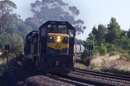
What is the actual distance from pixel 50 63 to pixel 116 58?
1835cm

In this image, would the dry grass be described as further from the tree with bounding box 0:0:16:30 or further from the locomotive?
the tree with bounding box 0:0:16:30

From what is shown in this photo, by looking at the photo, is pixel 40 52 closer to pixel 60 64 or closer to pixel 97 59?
pixel 60 64

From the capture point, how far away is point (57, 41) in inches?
1022

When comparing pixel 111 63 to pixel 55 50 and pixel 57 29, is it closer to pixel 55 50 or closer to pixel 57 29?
pixel 57 29

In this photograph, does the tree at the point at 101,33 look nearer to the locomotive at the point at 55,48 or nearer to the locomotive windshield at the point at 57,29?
the locomotive windshield at the point at 57,29

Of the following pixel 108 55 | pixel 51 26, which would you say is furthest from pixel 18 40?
pixel 51 26

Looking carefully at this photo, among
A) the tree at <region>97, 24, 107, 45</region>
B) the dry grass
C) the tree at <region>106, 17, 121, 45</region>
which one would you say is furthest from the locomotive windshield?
the tree at <region>97, 24, 107, 45</region>

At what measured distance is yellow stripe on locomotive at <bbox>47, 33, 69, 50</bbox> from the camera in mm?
25906

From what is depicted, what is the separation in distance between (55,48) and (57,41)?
1.61 feet

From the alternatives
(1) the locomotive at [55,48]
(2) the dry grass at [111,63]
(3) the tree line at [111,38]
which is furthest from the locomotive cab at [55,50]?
(3) the tree line at [111,38]

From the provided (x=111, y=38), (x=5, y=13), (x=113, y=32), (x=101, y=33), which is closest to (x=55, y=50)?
(x=113, y=32)

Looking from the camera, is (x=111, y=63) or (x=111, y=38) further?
(x=111, y=38)

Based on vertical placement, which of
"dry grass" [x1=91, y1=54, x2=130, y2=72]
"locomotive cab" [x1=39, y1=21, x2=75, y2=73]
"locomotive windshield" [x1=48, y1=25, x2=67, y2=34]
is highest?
"locomotive windshield" [x1=48, y1=25, x2=67, y2=34]

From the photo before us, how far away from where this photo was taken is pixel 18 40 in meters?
82.6
